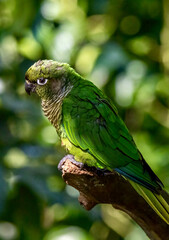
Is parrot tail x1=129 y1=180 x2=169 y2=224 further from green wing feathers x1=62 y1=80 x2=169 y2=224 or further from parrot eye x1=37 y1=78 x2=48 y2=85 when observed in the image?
parrot eye x1=37 y1=78 x2=48 y2=85

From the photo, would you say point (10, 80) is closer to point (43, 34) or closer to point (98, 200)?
point (43, 34)

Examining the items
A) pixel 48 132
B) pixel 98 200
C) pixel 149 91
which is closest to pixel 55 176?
pixel 48 132

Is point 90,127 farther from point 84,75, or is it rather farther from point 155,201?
point 84,75

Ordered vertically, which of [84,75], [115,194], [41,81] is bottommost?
[115,194]

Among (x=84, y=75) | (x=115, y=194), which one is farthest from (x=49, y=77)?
(x=84, y=75)

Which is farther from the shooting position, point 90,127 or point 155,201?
point 90,127

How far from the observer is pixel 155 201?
221cm

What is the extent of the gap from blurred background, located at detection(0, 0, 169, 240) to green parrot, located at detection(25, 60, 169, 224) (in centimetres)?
60

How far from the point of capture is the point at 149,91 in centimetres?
352

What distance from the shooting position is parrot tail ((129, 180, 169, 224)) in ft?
7.14

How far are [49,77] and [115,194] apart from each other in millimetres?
707

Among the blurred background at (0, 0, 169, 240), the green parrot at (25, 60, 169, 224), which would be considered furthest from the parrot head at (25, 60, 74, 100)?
the blurred background at (0, 0, 169, 240)

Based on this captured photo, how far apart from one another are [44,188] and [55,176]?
33 cm

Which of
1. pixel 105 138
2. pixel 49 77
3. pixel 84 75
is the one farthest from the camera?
pixel 84 75
